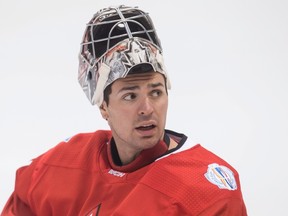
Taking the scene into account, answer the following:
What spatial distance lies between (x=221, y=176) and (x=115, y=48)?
1.73 feet

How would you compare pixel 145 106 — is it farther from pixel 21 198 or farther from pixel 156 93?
pixel 21 198

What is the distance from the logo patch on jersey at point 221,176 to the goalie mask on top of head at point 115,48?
33 cm

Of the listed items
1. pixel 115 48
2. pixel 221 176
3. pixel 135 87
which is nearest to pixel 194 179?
pixel 221 176

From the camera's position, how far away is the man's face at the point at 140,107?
91.0 inches

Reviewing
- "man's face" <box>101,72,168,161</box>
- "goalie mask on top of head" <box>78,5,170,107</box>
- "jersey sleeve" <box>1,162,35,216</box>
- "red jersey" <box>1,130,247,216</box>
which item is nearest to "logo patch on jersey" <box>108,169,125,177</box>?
"red jersey" <box>1,130,247,216</box>

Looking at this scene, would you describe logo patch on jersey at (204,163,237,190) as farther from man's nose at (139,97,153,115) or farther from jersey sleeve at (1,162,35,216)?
jersey sleeve at (1,162,35,216)

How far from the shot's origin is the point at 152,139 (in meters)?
2.34

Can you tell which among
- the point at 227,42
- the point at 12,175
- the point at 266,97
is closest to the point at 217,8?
the point at 227,42

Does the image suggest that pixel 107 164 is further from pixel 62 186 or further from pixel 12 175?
pixel 12 175

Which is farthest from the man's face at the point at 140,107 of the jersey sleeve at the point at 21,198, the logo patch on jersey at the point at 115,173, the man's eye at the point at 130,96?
the jersey sleeve at the point at 21,198

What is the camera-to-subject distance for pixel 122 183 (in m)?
2.41

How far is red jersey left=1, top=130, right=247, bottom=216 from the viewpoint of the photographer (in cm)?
223

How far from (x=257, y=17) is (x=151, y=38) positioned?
205 centimetres

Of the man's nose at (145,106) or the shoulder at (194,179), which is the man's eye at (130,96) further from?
the shoulder at (194,179)
